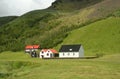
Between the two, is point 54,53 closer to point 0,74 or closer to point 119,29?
point 119,29

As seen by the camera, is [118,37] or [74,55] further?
[118,37]

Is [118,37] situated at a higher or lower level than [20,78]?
higher

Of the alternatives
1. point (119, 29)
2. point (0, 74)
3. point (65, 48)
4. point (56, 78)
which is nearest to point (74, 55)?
point (65, 48)

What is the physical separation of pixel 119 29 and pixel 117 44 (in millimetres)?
24599

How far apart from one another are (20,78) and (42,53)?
354 ft

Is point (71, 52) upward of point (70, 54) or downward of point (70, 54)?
upward

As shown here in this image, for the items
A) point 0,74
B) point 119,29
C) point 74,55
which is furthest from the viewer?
point 119,29

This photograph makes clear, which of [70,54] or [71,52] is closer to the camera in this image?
[71,52]

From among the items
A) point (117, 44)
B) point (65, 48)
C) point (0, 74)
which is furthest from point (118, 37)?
point (0, 74)

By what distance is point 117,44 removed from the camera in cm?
17575

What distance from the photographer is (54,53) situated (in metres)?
170

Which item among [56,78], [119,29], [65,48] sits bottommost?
[56,78]

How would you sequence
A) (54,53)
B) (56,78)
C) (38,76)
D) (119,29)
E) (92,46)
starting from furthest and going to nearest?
(119,29) < (92,46) < (54,53) < (38,76) < (56,78)

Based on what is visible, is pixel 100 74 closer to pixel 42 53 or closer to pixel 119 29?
pixel 42 53
